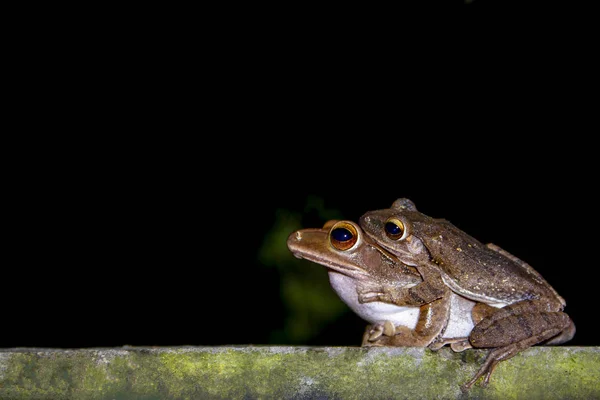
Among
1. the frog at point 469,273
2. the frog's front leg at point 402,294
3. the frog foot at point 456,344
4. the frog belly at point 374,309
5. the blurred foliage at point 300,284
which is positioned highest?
the frog at point 469,273

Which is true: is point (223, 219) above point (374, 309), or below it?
below

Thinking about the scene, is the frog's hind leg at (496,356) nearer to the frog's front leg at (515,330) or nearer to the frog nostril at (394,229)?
the frog's front leg at (515,330)

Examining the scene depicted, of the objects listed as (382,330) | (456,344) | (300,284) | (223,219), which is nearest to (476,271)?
(456,344)

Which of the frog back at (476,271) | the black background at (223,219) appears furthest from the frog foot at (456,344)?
the black background at (223,219)

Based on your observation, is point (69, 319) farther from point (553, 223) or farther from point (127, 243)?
point (553, 223)

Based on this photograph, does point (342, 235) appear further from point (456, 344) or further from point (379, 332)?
point (456, 344)

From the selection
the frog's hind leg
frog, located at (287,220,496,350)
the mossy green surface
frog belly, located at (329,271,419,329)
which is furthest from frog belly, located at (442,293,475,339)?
the mossy green surface
